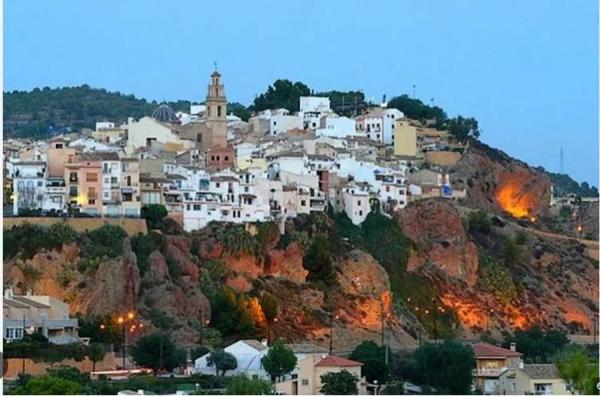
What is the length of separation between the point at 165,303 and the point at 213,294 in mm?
997

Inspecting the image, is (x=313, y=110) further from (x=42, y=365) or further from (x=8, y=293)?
(x=42, y=365)

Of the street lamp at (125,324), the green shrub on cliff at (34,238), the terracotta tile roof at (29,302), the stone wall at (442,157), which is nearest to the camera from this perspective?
the terracotta tile roof at (29,302)

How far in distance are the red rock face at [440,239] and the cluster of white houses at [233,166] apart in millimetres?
413

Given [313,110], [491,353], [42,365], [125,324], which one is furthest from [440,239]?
[42,365]

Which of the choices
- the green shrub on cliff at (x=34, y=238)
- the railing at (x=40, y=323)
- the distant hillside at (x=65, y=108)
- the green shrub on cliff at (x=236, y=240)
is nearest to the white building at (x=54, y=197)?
the green shrub on cliff at (x=34, y=238)

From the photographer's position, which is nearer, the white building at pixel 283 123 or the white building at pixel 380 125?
the white building at pixel 283 123

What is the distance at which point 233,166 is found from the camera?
1160 inches

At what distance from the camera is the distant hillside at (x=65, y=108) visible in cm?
4847

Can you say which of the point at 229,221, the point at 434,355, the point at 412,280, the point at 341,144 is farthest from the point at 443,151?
the point at 434,355

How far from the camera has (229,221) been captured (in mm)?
26375

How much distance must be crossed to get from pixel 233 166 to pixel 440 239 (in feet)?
13.5

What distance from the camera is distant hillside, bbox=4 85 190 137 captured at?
4847 centimetres

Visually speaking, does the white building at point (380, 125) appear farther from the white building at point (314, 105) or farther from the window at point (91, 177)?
the window at point (91, 177)

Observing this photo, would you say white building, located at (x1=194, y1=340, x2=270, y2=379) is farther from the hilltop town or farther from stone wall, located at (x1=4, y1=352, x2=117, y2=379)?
stone wall, located at (x1=4, y1=352, x2=117, y2=379)
